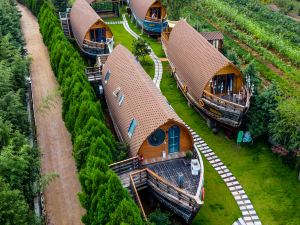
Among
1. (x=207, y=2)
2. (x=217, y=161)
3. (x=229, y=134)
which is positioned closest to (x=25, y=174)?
(x=217, y=161)

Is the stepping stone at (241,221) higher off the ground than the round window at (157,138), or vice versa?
the round window at (157,138)

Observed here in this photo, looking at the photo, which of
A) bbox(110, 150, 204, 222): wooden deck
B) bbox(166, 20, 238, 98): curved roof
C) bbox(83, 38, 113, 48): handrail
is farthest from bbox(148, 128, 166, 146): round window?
bbox(83, 38, 113, 48): handrail

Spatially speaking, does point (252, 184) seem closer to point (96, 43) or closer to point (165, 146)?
point (165, 146)

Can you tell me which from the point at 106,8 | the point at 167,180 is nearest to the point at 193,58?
the point at 167,180

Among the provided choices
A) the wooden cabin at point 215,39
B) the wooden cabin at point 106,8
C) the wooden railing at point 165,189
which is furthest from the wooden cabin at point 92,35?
the wooden railing at point 165,189

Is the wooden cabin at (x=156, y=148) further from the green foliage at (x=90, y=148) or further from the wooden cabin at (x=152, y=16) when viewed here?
the wooden cabin at (x=152, y=16)

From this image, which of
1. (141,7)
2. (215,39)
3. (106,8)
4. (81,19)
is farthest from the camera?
(106,8)
